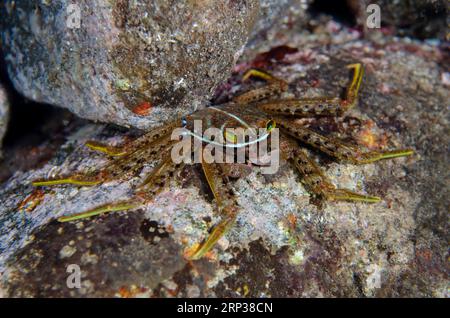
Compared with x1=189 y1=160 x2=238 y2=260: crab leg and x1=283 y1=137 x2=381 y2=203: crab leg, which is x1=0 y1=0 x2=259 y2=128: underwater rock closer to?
x1=189 y1=160 x2=238 y2=260: crab leg

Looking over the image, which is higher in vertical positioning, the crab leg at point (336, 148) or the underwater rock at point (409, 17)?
the underwater rock at point (409, 17)

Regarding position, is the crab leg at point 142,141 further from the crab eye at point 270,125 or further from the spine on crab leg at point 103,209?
the crab eye at point 270,125

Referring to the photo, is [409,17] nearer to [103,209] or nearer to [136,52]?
[136,52]

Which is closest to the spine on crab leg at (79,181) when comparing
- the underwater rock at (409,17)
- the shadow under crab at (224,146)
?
the shadow under crab at (224,146)

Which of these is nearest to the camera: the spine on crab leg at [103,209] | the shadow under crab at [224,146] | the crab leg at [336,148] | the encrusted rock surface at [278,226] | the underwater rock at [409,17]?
the encrusted rock surface at [278,226]

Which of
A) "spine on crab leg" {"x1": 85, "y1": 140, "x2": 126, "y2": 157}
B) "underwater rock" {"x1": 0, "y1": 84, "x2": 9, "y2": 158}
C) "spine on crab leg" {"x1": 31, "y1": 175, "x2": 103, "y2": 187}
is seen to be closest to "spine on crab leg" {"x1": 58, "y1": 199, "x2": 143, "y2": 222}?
"spine on crab leg" {"x1": 31, "y1": 175, "x2": 103, "y2": 187}
